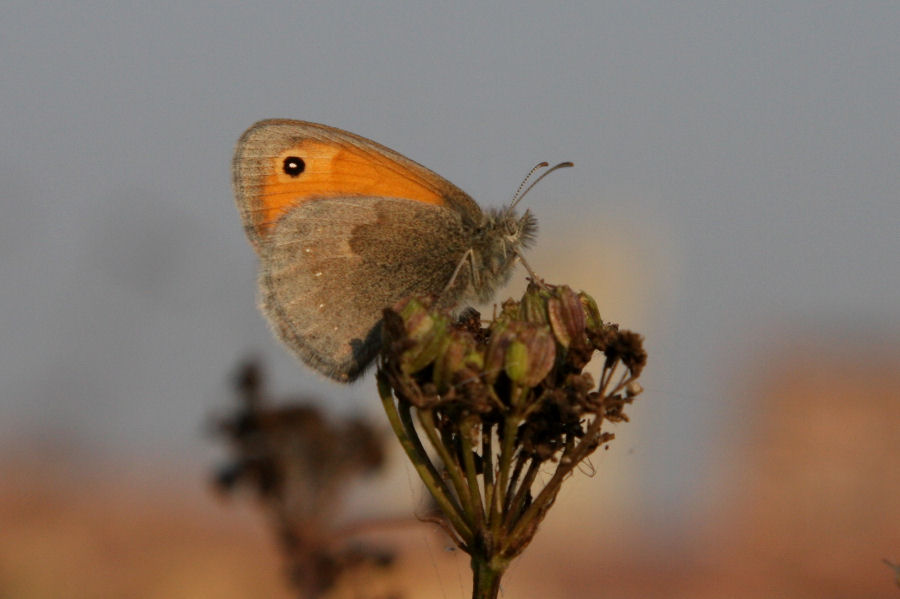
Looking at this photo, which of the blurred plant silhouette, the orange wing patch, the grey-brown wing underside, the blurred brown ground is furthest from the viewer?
the blurred brown ground

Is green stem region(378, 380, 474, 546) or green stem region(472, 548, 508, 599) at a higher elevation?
green stem region(378, 380, 474, 546)

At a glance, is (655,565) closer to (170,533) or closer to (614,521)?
(614,521)

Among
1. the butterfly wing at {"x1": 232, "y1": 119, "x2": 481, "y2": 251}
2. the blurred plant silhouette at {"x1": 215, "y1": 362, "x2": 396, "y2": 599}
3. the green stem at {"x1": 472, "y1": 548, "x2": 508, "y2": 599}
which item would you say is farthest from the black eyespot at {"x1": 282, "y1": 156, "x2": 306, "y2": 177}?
the green stem at {"x1": 472, "y1": 548, "x2": 508, "y2": 599}

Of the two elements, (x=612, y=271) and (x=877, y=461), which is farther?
(x=612, y=271)

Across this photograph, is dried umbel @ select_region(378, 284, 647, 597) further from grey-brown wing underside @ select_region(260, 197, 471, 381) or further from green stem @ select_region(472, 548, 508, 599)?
grey-brown wing underside @ select_region(260, 197, 471, 381)

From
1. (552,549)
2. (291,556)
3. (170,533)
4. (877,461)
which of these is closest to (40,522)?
(170,533)

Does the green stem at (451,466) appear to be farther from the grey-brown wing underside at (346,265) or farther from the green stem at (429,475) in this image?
the grey-brown wing underside at (346,265)

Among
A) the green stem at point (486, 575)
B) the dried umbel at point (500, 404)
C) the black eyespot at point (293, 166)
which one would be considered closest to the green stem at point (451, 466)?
the dried umbel at point (500, 404)
